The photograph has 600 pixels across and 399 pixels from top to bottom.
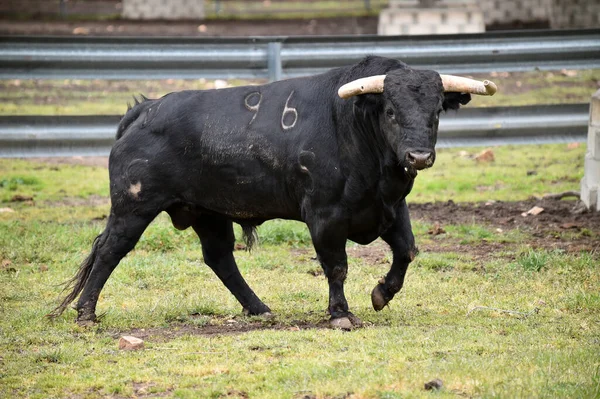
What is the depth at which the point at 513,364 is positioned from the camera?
629 centimetres

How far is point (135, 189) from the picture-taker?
8125mm

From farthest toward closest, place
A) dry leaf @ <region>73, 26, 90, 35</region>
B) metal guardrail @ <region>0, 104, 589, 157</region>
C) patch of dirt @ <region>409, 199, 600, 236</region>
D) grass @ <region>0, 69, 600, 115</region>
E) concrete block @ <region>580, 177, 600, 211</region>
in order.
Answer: dry leaf @ <region>73, 26, 90, 35</region> < grass @ <region>0, 69, 600, 115</region> < metal guardrail @ <region>0, 104, 589, 157</region> < concrete block @ <region>580, 177, 600, 211</region> < patch of dirt @ <region>409, 199, 600, 236</region>

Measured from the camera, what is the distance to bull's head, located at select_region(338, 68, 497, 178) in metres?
7.06

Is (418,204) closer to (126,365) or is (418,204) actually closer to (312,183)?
(312,183)

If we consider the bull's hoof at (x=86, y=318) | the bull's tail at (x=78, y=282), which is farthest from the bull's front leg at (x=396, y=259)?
the bull's tail at (x=78, y=282)

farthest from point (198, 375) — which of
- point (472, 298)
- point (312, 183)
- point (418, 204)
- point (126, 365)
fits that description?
point (418, 204)

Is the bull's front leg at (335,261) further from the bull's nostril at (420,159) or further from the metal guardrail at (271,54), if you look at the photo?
the metal guardrail at (271,54)

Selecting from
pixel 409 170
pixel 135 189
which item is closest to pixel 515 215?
pixel 409 170

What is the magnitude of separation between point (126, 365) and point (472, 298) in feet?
9.93

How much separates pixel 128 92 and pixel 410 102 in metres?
12.0

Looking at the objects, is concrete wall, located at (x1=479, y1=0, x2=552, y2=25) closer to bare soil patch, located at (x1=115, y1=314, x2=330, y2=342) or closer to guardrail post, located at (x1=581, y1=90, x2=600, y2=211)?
guardrail post, located at (x1=581, y1=90, x2=600, y2=211)

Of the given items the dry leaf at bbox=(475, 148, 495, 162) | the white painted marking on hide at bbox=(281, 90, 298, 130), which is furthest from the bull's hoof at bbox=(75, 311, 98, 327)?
the dry leaf at bbox=(475, 148, 495, 162)

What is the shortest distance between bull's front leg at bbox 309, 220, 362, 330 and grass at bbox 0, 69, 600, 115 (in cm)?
912

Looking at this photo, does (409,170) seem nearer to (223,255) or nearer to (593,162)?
(223,255)
